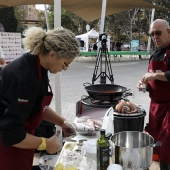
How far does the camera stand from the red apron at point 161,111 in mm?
2357

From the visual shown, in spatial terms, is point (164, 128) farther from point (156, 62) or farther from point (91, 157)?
point (91, 157)

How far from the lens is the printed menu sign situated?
5.43 m

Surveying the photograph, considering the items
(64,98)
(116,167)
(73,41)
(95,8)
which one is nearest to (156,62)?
(73,41)

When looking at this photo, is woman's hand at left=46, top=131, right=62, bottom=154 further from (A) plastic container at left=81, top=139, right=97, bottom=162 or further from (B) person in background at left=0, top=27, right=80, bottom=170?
(A) plastic container at left=81, top=139, right=97, bottom=162

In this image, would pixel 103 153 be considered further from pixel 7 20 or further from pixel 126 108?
pixel 7 20

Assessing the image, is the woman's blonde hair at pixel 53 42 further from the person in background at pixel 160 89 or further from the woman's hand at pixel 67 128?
the person in background at pixel 160 89

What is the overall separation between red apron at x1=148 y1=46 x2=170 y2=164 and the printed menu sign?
3737mm

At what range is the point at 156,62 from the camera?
243 cm

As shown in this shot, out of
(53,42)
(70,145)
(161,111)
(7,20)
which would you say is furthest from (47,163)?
(7,20)

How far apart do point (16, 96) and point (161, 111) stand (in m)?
1.56

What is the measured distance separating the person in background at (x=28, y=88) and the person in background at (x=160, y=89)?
1178 millimetres

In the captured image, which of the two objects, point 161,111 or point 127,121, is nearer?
point 127,121

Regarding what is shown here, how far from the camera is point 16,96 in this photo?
4.09 feet

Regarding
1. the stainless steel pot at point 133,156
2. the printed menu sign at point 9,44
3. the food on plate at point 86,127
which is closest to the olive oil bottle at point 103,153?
the stainless steel pot at point 133,156
